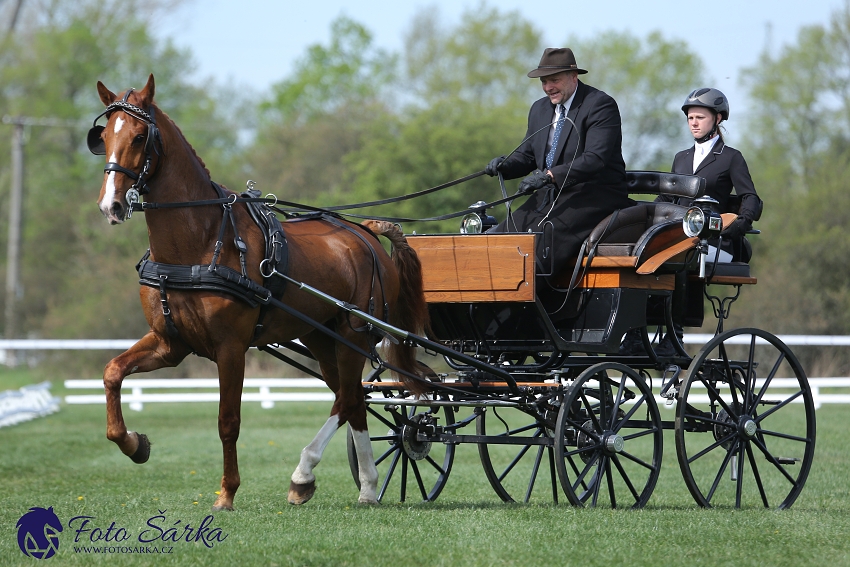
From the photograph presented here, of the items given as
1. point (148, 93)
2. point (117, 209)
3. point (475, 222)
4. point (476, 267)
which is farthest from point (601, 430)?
point (148, 93)

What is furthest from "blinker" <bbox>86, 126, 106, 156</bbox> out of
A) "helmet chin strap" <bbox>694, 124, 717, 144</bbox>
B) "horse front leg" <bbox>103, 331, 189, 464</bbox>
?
"helmet chin strap" <bbox>694, 124, 717, 144</bbox>

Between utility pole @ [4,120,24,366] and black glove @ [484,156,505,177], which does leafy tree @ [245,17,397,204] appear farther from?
black glove @ [484,156,505,177]

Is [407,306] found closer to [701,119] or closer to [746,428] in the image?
[746,428]

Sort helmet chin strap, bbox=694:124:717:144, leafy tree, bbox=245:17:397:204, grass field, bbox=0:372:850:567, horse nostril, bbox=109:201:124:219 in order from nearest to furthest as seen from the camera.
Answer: grass field, bbox=0:372:850:567 → horse nostril, bbox=109:201:124:219 → helmet chin strap, bbox=694:124:717:144 → leafy tree, bbox=245:17:397:204

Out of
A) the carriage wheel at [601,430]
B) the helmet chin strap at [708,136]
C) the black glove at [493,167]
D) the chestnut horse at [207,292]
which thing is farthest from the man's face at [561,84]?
the carriage wheel at [601,430]

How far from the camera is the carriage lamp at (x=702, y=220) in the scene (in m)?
7.07

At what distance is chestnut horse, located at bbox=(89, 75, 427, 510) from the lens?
615 centimetres

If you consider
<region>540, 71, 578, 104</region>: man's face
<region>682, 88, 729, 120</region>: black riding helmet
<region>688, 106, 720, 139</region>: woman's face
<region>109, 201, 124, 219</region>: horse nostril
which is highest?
<region>540, 71, 578, 104</region>: man's face

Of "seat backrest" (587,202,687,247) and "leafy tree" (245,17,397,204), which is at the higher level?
"leafy tree" (245,17,397,204)

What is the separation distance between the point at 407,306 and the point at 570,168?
1.44 meters

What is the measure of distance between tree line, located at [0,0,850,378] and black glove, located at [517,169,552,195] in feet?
59.4

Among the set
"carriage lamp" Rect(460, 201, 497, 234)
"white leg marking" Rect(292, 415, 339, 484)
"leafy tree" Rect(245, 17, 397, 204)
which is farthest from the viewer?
"leafy tree" Rect(245, 17, 397, 204)

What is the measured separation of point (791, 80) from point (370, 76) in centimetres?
1687

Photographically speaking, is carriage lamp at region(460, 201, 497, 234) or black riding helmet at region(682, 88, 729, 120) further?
black riding helmet at region(682, 88, 729, 120)
